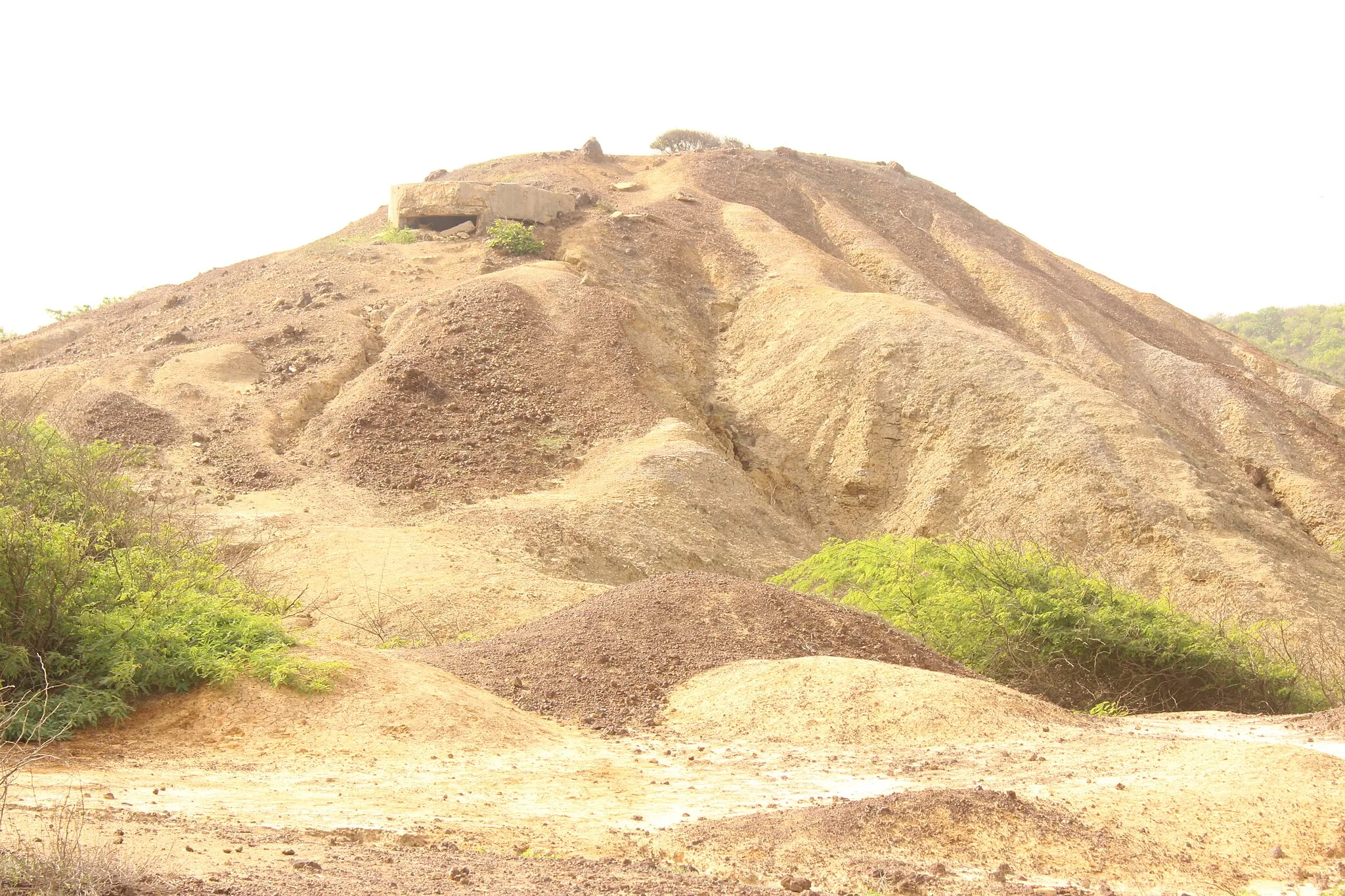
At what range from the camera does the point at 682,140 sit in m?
40.9

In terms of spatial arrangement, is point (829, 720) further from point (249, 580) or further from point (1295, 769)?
point (249, 580)

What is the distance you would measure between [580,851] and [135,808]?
83.5 inches

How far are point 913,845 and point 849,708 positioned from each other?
8.85ft

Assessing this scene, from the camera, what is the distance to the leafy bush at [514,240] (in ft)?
86.4

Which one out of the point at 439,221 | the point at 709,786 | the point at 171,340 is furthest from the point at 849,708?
the point at 439,221

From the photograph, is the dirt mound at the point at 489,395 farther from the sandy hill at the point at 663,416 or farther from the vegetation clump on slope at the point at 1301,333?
the vegetation clump on slope at the point at 1301,333

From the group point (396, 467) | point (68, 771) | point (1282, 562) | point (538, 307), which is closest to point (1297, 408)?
point (1282, 562)

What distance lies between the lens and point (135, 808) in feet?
17.1

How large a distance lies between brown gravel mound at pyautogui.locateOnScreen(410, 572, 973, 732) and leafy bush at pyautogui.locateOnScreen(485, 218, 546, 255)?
1669 centimetres

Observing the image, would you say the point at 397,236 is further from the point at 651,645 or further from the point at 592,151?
the point at 651,645

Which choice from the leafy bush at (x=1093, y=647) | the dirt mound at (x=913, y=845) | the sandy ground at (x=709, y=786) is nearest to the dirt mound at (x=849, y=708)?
the sandy ground at (x=709, y=786)

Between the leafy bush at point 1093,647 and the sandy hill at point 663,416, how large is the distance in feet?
15.4

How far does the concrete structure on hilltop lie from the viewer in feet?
90.3

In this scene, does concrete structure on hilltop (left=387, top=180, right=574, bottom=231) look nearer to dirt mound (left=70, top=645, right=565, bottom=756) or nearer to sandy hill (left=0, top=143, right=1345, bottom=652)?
sandy hill (left=0, top=143, right=1345, bottom=652)
